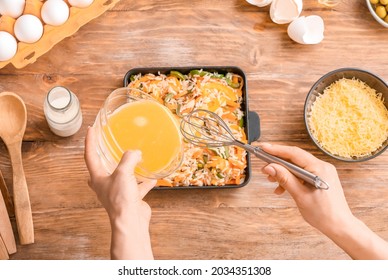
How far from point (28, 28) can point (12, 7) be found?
82 millimetres

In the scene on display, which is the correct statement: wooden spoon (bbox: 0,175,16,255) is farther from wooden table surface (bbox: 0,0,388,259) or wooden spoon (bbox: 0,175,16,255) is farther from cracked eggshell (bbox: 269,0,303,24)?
cracked eggshell (bbox: 269,0,303,24)

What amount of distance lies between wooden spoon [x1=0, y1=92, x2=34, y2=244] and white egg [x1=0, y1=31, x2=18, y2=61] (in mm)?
111

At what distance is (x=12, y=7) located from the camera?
156 cm

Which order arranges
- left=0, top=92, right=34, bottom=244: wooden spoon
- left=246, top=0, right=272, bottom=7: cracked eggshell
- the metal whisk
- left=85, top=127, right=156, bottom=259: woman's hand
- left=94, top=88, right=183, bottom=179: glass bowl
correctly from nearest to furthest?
1. left=85, top=127, right=156, bottom=259: woman's hand
2. left=94, top=88, right=183, bottom=179: glass bowl
3. the metal whisk
4. left=0, top=92, right=34, bottom=244: wooden spoon
5. left=246, top=0, right=272, bottom=7: cracked eggshell

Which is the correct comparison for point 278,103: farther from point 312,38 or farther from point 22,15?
point 22,15

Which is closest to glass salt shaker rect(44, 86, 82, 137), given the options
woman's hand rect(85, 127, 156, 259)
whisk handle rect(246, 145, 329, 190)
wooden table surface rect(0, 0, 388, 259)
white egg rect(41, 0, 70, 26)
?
wooden table surface rect(0, 0, 388, 259)

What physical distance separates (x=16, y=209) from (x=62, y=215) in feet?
0.45

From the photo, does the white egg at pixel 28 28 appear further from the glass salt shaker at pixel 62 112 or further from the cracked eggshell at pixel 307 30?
the cracked eggshell at pixel 307 30

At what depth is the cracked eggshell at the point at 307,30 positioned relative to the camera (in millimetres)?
1675

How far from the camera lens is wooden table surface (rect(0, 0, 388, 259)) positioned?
64.2 inches

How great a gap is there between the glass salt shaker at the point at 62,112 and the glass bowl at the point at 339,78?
2.23 ft

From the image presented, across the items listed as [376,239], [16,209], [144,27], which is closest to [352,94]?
[376,239]

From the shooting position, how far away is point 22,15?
1.59 m

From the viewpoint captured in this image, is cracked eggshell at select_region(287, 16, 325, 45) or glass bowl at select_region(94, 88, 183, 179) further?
cracked eggshell at select_region(287, 16, 325, 45)
